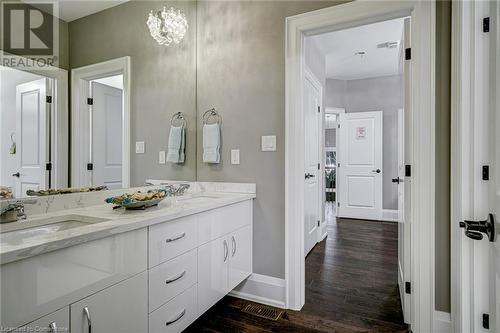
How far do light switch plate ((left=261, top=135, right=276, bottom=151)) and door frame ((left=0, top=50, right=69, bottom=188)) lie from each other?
1.27 meters

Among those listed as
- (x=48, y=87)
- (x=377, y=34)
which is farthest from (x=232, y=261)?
(x=377, y=34)

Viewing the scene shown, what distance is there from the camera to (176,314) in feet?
4.78

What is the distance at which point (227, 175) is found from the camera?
2307mm

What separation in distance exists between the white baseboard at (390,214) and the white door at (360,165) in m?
0.09

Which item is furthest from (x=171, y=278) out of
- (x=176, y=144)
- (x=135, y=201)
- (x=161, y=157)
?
(x=176, y=144)

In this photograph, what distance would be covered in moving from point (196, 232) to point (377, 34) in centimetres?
342

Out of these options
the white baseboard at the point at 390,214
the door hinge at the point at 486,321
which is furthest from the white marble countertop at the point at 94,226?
the white baseboard at the point at 390,214

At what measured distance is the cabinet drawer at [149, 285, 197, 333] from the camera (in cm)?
134

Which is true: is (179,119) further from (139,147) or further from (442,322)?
(442,322)

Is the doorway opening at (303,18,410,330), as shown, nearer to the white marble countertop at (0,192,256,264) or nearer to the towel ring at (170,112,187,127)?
the towel ring at (170,112,187,127)

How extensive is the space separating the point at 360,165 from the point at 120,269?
4.97 metres

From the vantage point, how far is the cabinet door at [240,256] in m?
1.96

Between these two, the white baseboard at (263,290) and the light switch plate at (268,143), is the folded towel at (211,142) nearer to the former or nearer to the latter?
the light switch plate at (268,143)

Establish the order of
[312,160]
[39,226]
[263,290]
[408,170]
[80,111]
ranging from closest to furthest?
[39,226] → [80,111] → [408,170] → [263,290] → [312,160]
